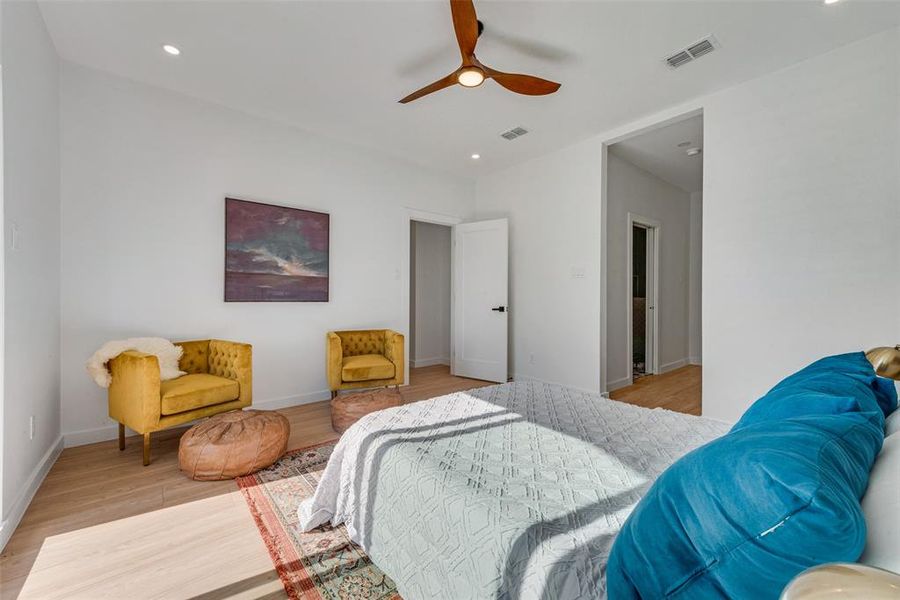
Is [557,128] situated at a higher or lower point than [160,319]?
higher

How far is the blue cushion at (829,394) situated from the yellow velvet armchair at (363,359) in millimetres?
3100

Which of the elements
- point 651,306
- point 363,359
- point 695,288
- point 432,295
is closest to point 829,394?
point 363,359

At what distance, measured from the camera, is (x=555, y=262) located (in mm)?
4730

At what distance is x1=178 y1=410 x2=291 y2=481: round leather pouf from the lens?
2.37m

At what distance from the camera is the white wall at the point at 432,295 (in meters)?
6.37

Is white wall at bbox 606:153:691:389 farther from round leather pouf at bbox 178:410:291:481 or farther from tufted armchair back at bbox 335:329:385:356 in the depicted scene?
round leather pouf at bbox 178:410:291:481

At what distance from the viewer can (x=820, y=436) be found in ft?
2.18

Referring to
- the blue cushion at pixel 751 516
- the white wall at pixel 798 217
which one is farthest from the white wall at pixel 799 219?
the blue cushion at pixel 751 516

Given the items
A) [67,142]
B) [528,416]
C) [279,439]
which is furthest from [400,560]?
[67,142]

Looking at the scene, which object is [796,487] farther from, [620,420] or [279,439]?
[279,439]

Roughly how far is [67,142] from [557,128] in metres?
4.14

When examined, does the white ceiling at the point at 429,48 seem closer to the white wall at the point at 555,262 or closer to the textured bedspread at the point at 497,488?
the white wall at the point at 555,262

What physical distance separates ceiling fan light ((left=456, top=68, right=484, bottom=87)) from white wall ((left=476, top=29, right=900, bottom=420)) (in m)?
2.16

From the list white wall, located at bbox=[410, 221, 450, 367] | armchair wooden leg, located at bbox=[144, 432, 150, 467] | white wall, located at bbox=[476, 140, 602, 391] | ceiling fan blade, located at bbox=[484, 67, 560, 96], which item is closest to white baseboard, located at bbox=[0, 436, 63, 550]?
armchair wooden leg, located at bbox=[144, 432, 150, 467]
